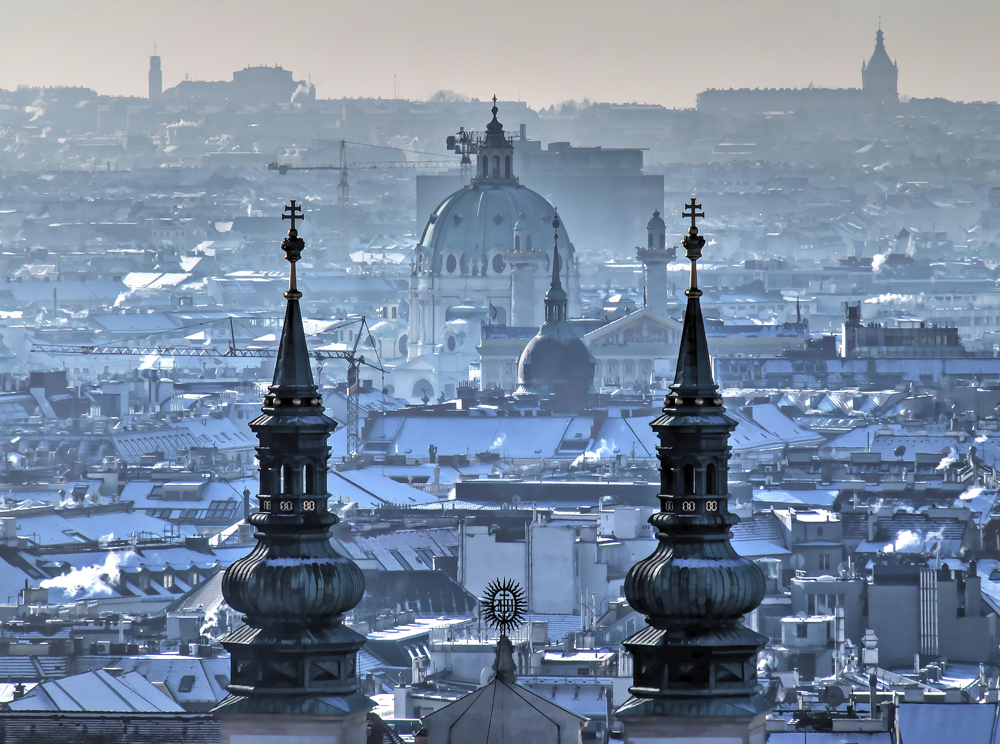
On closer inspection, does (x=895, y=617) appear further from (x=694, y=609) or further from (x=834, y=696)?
(x=694, y=609)

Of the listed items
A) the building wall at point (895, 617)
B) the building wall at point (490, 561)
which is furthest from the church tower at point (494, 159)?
the building wall at point (895, 617)

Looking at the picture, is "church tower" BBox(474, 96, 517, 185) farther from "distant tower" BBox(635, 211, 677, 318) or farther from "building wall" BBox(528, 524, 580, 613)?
"building wall" BBox(528, 524, 580, 613)

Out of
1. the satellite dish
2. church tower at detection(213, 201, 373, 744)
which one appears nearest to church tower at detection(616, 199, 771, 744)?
church tower at detection(213, 201, 373, 744)

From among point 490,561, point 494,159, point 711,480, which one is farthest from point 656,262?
point 711,480

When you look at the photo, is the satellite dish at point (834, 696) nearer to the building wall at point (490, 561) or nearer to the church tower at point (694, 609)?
the building wall at point (490, 561)

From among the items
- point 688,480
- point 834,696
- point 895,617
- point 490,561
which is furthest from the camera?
point 490,561

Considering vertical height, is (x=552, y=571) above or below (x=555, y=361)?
below
